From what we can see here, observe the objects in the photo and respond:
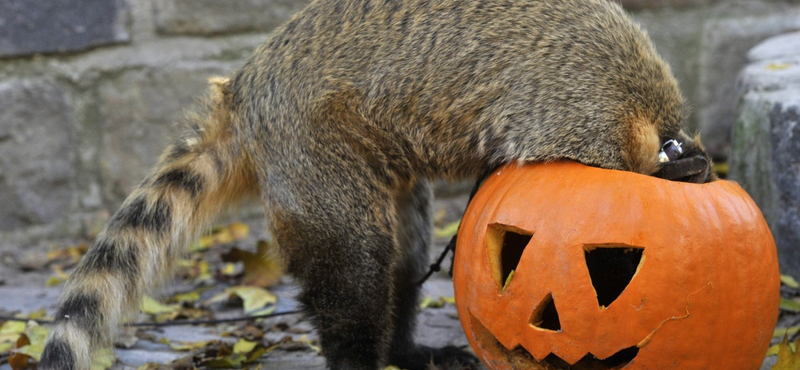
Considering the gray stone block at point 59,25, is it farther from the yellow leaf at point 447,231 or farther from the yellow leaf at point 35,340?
the yellow leaf at point 447,231

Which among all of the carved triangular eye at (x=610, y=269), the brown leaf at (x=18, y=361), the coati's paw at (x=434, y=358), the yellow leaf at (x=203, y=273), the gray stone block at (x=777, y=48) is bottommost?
the coati's paw at (x=434, y=358)

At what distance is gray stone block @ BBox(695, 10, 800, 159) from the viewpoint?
502 cm

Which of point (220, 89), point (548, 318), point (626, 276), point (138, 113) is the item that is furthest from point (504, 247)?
point (138, 113)

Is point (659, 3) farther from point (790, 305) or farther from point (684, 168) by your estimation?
point (684, 168)

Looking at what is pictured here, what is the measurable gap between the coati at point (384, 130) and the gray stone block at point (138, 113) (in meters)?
1.97

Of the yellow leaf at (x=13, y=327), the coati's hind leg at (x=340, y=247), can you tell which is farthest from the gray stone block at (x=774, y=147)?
the yellow leaf at (x=13, y=327)

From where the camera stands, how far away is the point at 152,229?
292 centimetres

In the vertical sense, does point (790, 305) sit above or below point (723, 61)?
below

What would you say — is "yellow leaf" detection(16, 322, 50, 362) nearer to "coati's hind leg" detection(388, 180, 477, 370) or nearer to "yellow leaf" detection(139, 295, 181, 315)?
"yellow leaf" detection(139, 295, 181, 315)

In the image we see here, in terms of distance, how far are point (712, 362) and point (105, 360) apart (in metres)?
2.11

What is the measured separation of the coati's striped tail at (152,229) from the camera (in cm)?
271

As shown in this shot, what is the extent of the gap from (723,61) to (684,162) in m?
2.76

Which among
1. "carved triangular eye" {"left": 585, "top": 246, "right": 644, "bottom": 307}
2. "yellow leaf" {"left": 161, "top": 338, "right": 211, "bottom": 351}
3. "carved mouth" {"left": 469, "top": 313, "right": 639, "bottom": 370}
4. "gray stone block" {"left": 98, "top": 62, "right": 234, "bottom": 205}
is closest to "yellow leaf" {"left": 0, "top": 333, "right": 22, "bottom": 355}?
"yellow leaf" {"left": 161, "top": 338, "right": 211, "bottom": 351}

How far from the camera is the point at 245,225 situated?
16.8 feet
